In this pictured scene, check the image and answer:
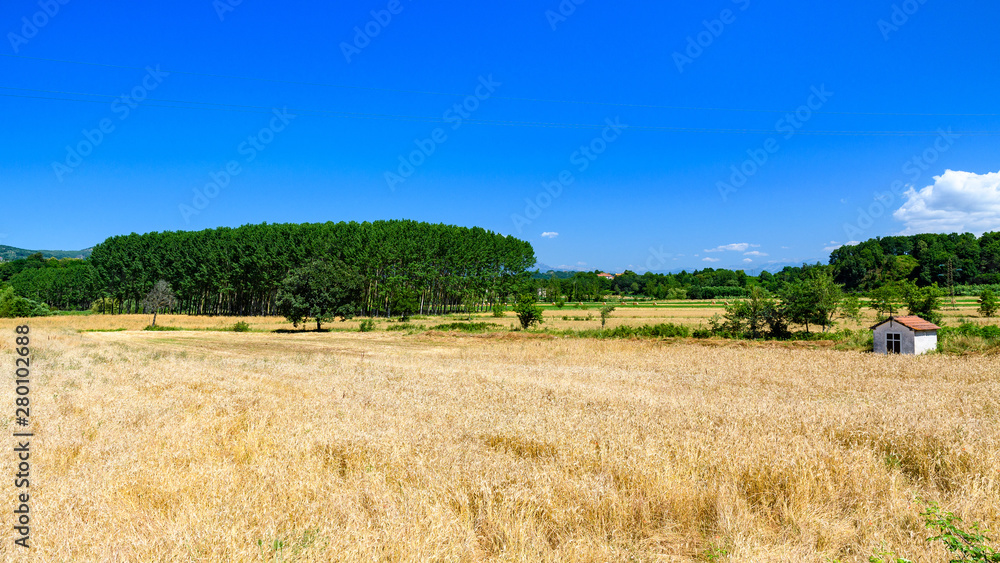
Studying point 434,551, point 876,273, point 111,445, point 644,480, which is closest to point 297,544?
point 434,551

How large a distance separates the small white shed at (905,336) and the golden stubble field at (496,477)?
55.4 feet

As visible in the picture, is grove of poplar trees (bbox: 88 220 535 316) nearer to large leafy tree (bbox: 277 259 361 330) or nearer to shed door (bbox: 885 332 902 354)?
large leafy tree (bbox: 277 259 361 330)

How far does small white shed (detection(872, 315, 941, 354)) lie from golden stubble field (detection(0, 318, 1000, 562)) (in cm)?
1690

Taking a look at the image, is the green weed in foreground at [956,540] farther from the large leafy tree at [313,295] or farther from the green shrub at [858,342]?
the large leafy tree at [313,295]

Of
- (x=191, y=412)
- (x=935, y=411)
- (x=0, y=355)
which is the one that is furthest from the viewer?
(x=0, y=355)

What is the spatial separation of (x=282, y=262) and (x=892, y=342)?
7574cm

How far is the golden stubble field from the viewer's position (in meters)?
3.63

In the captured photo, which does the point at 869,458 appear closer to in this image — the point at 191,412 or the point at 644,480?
the point at 644,480

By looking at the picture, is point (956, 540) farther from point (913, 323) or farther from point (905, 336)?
point (913, 323)

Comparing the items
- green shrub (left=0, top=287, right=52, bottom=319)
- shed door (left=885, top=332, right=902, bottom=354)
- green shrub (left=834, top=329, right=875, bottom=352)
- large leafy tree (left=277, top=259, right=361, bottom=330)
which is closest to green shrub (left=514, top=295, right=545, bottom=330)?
large leafy tree (left=277, top=259, right=361, bottom=330)

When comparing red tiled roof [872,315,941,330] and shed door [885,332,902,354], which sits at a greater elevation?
red tiled roof [872,315,941,330]

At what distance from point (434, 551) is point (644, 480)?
7.58 feet

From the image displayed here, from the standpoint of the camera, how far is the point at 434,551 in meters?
3.45

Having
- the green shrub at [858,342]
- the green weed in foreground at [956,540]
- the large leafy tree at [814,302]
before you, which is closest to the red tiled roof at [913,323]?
the green shrub at [858,342]
